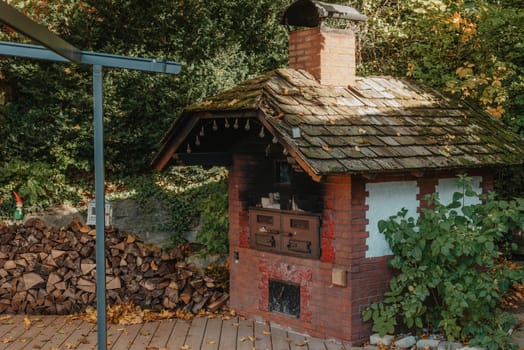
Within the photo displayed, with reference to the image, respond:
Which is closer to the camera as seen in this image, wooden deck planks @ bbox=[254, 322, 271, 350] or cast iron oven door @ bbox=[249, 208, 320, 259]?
wooden deck planks @ bbox=[254, 322, 271, 350]

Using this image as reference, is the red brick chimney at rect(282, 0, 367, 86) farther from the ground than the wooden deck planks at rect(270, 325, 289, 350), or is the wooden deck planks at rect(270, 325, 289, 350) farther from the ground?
the red brick chimney at rect(282, 0, 367, 86)

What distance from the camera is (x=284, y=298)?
315 inches

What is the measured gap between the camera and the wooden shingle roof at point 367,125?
6.88 metres

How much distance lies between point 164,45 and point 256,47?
2.05 metres

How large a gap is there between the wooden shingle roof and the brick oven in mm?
18

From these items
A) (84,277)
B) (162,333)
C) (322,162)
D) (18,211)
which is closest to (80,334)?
(162,333)

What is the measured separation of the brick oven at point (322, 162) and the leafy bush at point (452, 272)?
0.92 ft

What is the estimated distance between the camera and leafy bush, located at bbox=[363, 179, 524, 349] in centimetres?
684

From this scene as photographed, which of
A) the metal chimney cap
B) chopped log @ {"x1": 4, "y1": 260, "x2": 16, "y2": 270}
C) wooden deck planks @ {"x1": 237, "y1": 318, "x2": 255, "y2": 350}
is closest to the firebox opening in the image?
wooden deck planks @ {"x1": 237, "y1": 318, "x2": 255, "y2": 350}

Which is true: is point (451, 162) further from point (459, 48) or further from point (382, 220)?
point (459, 48)

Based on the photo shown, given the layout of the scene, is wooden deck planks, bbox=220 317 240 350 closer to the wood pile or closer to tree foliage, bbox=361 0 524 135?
the wood pile

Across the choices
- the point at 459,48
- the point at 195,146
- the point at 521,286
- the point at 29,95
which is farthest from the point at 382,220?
the point at 29,95

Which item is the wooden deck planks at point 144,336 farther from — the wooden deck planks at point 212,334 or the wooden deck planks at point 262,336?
the wooden deck planks at point 262,336

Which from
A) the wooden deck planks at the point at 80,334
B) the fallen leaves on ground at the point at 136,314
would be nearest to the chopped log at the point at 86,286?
the fallen leaves on ground at the point at 136,314
